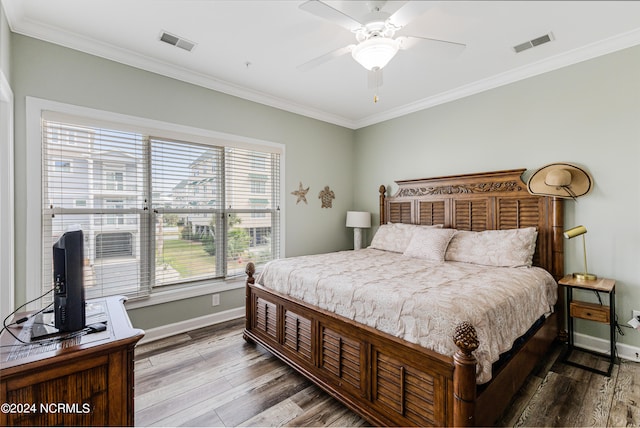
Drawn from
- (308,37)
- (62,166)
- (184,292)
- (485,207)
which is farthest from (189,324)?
(485,207)

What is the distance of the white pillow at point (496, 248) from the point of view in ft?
Result: 9.20

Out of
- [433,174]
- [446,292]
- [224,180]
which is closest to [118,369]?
[446,292]

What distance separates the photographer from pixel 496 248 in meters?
2.91

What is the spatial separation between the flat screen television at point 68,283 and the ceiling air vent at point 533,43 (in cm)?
367

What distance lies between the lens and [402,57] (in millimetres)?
2873

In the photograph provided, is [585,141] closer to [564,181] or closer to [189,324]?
[564,181]

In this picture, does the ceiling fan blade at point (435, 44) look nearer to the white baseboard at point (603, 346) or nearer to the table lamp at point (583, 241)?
the table lamp at point (583, 241)

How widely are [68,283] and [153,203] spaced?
70.7 inches

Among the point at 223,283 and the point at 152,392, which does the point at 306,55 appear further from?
the point at 152,392

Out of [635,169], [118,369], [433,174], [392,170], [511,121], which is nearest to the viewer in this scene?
[118,369]

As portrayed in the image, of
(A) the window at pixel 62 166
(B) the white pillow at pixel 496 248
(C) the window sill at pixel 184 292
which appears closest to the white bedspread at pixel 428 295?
(B) the white pillow at pixel 496 248

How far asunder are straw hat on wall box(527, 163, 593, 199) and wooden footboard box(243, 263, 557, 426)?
1.21 m

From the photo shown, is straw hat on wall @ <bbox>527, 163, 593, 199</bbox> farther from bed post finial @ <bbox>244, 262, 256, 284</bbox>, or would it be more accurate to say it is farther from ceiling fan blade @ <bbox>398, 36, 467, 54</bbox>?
bed post finial @ <bbox>244, 262, 256, 284</bbox>

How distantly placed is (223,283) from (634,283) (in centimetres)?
407
